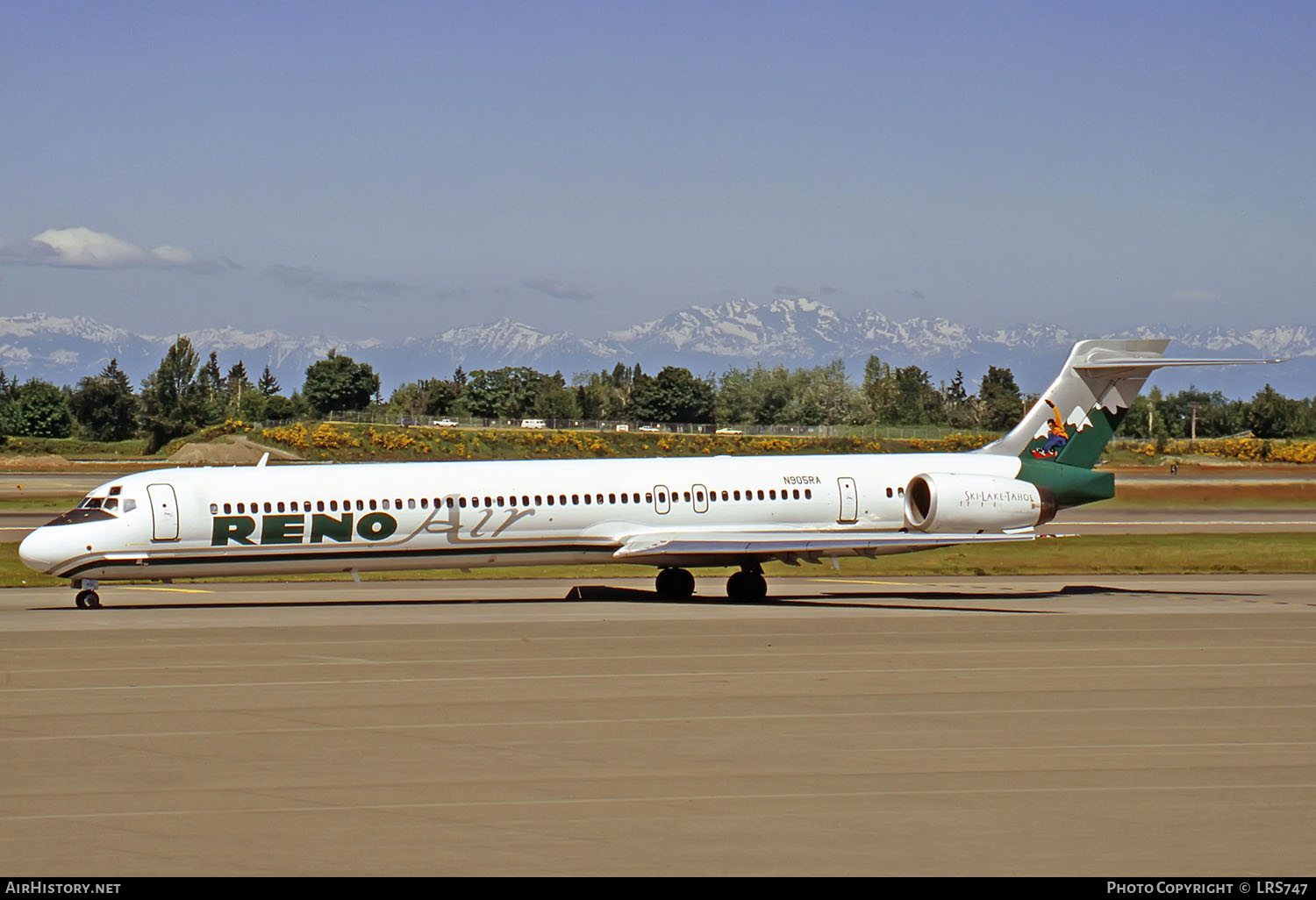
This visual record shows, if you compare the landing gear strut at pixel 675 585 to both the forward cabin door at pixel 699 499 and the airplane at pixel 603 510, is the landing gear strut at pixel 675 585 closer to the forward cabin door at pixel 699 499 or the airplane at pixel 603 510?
the airplane at pixel 603 510

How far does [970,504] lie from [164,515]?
694 inches

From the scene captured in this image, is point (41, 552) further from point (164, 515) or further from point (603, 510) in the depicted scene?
point (603, 510)

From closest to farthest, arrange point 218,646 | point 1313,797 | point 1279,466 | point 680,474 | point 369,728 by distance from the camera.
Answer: point 1313,797 → point 369,728 → point 218,646 → point 680,474 → point 1279,466

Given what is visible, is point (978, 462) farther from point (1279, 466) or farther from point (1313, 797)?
point (1279, 466)

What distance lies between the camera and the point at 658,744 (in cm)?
1587

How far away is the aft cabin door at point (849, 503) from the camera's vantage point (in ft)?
112

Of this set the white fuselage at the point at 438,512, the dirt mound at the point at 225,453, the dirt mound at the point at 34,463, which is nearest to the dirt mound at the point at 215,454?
the dirt mound at the point at 225,453

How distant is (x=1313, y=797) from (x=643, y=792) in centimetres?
609

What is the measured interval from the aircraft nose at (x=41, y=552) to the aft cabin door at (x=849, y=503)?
1708cm
